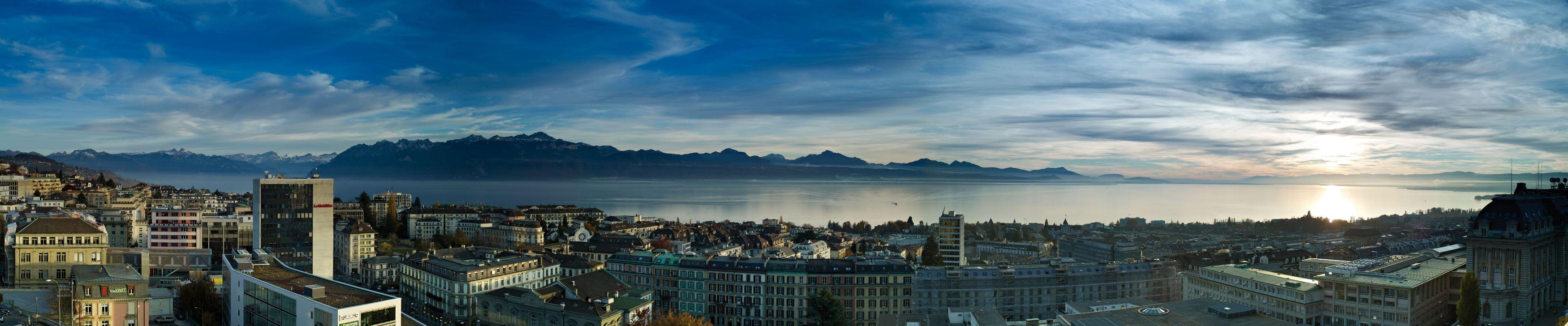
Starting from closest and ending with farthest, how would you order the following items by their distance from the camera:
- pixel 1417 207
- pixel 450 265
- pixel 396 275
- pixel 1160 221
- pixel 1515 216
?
pixel 450 265 < pixel 1515 216 < pixel 396 275 < pixel 1160 221 < pixel 1417 207

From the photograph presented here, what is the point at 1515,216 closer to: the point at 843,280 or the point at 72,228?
the point at 843,280

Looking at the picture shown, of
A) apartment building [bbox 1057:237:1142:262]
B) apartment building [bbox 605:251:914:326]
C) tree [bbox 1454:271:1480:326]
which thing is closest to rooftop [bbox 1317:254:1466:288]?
tree [bbox 1454:271:1480:326]

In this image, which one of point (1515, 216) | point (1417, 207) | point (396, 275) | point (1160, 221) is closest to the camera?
point (1515, 216)

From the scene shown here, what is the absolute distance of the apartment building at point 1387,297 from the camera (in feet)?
98.5

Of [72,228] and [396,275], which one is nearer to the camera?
[72,228]

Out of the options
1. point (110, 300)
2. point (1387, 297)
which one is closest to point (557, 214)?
point (110, 300)

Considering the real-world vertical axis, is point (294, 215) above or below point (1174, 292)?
above

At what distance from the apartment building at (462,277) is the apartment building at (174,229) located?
12804 mm

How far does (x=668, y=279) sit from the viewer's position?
3475cm

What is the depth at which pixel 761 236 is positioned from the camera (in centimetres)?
5697

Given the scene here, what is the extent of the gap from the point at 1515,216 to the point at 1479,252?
1.79 metres

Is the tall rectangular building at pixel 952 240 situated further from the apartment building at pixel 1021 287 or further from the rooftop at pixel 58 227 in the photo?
the rooftop at pixel 58 227

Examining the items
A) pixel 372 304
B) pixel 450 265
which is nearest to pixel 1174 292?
pixel 450 265

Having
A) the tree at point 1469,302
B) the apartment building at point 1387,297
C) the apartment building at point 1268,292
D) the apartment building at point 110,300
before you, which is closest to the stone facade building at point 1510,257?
the apartment building at point 1387,297
